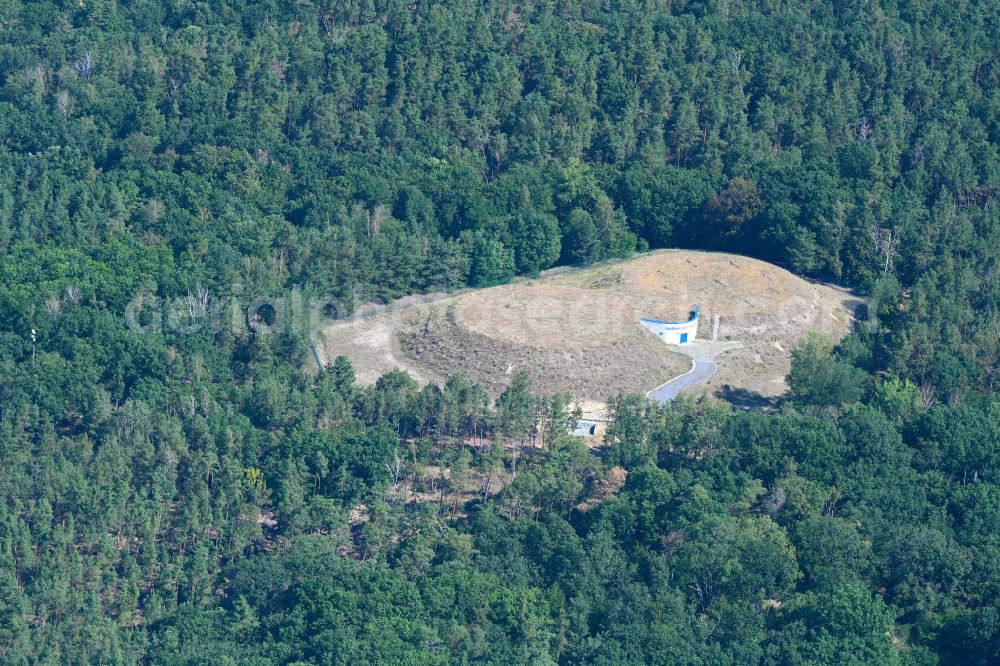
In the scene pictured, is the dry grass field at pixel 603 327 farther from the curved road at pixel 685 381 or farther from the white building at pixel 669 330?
the white building at pixel 669 330

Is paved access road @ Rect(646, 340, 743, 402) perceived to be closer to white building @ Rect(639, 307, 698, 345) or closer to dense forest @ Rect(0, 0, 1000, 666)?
white building @ Rect(639, 307, 698, 345)

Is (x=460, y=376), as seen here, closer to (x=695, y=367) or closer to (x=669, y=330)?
(x=695, y=367)

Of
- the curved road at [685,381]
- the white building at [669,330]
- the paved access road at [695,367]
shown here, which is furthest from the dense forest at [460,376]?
the white building at [669,330]

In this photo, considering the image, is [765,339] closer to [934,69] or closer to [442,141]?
[442,141]

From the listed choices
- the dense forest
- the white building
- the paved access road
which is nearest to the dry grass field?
the paved access road

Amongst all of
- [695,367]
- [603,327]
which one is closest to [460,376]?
[603,327]

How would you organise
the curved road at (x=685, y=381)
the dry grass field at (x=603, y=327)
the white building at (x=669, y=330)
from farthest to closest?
the white building at (x=669, y=330) < the dry grass field at (x=603, y=327) < the curved road at (x=685, y=381)

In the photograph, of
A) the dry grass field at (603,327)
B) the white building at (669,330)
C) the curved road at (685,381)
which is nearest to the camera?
the curved road at (685,381)
